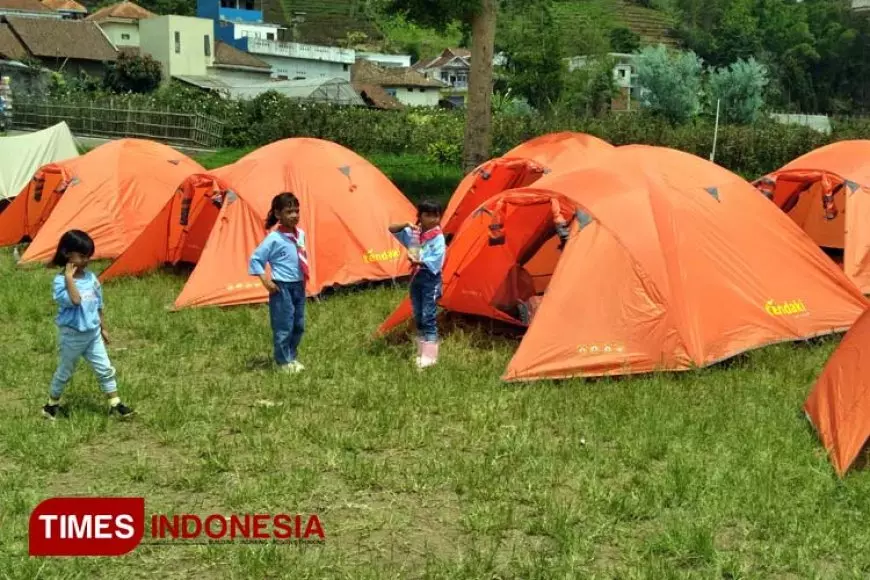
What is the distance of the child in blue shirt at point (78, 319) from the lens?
5906 mm

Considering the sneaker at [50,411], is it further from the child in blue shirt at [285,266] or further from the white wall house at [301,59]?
the white wall house at [301,59]

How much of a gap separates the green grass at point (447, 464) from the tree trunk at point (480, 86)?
7.99 meters

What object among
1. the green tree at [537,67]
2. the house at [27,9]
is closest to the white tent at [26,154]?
the green tree at [537,67]

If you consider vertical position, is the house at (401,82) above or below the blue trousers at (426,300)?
below

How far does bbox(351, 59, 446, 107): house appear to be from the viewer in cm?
6506

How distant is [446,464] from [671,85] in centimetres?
3559

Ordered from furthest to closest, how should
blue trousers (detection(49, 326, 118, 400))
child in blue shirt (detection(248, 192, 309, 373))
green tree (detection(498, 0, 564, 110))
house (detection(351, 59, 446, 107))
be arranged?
house (detection(351, 59, 446, 107)) < green tree (detection(498, 0, 564, 110)) < child in blue shirt (detection(248, 192, 309, 373)) < blue trousers (detection(49, 326, 118, 400))

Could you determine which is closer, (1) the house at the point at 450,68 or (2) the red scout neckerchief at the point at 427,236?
(2) the red scout neckerchief at the point at 427,236

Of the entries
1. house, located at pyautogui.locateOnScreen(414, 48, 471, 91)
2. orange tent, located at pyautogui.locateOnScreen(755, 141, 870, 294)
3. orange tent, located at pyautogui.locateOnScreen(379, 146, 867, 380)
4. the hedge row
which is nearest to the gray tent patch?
orange tent, located at pyautogui.locateOnScreen(379, 146, 867, 380)

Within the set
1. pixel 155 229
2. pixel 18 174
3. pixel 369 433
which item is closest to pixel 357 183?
pixel 155 229

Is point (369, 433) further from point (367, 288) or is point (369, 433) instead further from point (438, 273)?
point (367, 288)

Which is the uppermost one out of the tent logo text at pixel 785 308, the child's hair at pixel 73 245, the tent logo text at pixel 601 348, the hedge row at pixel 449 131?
the child's hair at pixel 73 245

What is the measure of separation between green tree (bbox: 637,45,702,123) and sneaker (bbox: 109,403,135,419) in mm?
32999

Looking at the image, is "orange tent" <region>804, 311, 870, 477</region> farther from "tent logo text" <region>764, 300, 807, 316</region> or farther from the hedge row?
the hedge row
